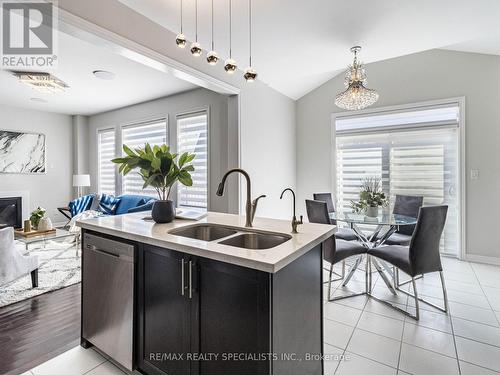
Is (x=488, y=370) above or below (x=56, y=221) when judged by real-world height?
below

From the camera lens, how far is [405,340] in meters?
2.05

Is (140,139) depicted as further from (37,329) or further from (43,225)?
(37,329)

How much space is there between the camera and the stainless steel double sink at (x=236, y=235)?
5.31ft

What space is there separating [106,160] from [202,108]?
3.25 metres

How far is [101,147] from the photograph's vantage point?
20.8 ft

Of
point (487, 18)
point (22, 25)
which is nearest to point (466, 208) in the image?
point (487, 18)

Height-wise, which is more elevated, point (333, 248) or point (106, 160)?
point (106, 160)

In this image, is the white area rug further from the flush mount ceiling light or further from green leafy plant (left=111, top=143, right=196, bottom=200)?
the flush mount ceiling light

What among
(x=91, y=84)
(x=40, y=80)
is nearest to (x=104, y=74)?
(x=91, y=84)

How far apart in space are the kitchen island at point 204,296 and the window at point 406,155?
322 centimetres

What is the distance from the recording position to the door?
56.1 inches

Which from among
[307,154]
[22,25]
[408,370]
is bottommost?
[408,370]

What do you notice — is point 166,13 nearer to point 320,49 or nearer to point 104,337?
point 320,49

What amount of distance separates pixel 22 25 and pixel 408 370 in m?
4.31
